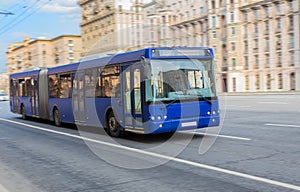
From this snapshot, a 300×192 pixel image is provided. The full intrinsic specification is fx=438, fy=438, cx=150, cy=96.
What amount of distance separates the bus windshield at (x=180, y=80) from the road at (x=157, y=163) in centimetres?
120

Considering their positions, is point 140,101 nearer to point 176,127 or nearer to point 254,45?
point 176,127

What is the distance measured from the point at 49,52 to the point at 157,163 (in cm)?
13741

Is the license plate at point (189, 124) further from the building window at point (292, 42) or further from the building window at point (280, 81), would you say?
the building window at point (280, 81)

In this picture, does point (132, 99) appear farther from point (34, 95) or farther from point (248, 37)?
point (248, 37)

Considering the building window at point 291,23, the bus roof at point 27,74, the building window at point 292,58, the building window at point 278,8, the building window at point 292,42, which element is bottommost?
the bus roof at point 27,74

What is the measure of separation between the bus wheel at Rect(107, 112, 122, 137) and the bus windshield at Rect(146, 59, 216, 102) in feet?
6.89

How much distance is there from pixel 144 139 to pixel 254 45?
64.8 metres

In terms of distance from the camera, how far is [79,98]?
15297mm

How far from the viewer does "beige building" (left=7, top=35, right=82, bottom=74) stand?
439ft

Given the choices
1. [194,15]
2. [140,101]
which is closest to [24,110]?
[140,101]

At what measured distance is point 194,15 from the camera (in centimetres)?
9100

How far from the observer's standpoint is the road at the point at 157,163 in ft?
21.5

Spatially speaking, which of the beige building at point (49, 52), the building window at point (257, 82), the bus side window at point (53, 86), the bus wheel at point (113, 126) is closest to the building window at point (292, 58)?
the building window at point (257, 82)

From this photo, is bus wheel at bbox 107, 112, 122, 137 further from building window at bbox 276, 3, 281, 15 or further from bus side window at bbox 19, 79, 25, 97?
building window at bbox 276, 3, 281, 15
